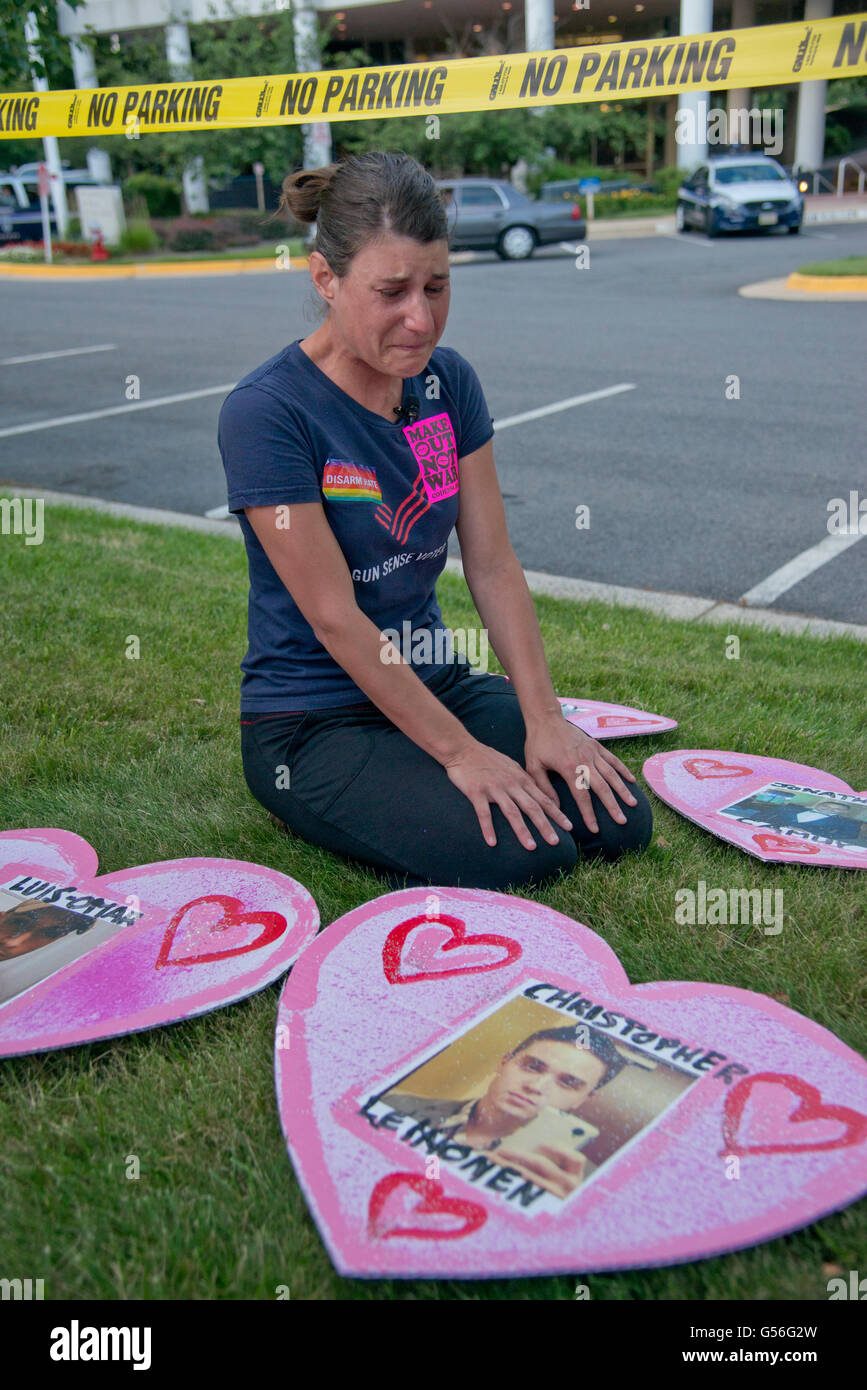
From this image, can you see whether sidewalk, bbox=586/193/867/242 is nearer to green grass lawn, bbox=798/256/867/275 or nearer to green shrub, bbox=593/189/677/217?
green shrub, bbox=593/189/677/217

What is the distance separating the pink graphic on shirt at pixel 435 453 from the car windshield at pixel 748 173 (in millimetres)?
21190

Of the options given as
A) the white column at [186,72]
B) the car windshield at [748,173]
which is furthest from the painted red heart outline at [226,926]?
the white column at [186,72]

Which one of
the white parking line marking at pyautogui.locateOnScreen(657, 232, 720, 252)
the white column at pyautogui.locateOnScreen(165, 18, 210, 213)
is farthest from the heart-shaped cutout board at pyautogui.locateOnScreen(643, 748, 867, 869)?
the white column at pyautogui.locateOnScreen(165, 18, 210, 213)

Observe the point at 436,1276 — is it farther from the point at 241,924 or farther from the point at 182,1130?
the point at 241,924

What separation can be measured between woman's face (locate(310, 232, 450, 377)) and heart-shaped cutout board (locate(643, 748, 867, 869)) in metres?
1.34

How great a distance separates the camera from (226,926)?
258 cm

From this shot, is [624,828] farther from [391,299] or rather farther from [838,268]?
[838,268]

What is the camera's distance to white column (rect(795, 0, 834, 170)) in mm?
30797

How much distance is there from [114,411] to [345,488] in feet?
22.3

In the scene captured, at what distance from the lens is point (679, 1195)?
180 cm

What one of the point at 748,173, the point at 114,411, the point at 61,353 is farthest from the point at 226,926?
the point at 748,173

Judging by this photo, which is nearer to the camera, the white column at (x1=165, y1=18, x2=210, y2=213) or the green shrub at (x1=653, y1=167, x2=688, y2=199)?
the green shrub at (x1=653, y1=167, x2=688, y2=199)

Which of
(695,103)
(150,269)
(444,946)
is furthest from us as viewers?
(695,103)

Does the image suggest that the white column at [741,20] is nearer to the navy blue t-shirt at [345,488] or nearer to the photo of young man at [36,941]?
the navy blue t-shirt at [345,488]
